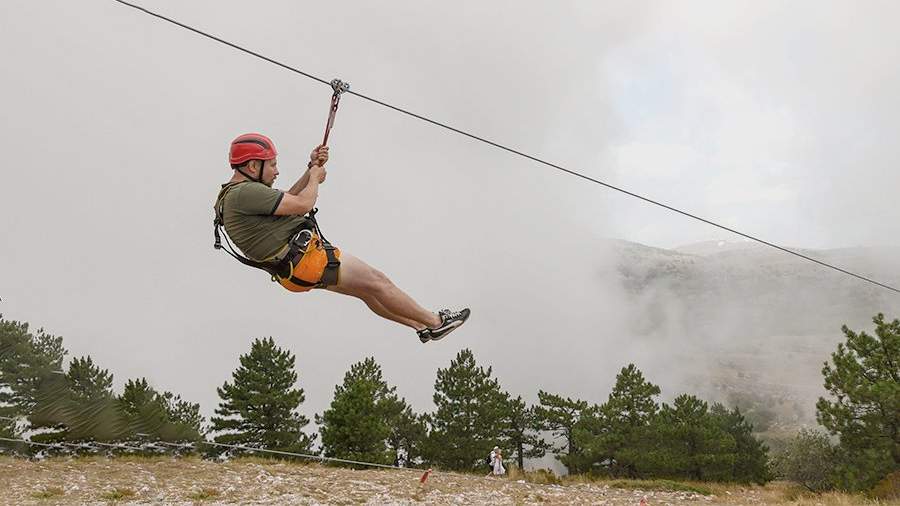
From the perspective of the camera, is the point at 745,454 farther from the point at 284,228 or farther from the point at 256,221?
the point at 256,221

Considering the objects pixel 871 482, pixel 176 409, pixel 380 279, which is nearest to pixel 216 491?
pixel 380 279

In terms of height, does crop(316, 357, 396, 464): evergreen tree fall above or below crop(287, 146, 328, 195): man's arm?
below

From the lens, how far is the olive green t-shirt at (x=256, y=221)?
14.4ft

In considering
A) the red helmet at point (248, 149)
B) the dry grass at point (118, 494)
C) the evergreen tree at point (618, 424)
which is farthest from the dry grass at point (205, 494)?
the evergreen tree at point (618, 424)

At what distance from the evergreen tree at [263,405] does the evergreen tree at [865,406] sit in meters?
23.9

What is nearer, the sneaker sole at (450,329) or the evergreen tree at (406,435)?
the sneaker sole at (450,329)

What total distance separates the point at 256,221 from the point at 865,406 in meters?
26.6

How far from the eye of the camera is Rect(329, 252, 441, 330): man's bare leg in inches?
186

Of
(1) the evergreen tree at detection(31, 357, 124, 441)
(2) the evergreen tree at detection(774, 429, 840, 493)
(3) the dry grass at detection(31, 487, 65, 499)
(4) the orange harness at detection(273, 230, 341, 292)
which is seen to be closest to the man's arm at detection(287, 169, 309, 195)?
(4) the orange harness at detection(273, 230, 341, 292)

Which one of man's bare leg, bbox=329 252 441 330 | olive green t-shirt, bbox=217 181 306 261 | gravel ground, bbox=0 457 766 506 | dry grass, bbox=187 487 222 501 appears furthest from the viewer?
dry grass, bbox=187 487 222 501

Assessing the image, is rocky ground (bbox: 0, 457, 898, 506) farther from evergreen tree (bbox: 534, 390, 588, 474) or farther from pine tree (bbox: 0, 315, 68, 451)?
evergreen tree (bbox: 534, 390, 588, 474)

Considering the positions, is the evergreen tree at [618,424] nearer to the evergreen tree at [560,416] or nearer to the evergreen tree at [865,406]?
the evergreen tree at [560,416]

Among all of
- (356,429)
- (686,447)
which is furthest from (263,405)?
(686,447)

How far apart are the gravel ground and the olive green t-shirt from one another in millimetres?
10102
